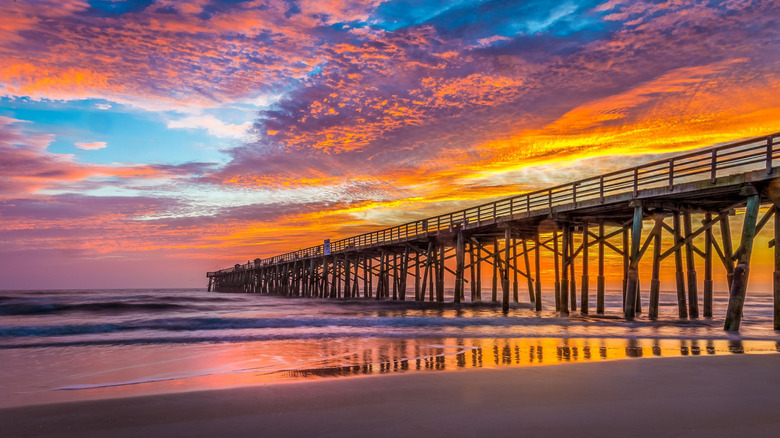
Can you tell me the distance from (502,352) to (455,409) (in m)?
4.77

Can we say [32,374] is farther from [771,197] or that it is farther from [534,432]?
[771,197]

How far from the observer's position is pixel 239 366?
817 cm

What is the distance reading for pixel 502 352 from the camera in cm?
908

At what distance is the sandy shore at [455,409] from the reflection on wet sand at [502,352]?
3.64ft

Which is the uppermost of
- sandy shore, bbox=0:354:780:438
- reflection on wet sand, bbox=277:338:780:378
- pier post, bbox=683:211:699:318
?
pier post, bbox=683:211:699:318

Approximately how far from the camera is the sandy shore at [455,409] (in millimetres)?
3971

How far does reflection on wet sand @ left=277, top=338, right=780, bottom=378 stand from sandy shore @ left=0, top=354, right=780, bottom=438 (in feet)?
3.64

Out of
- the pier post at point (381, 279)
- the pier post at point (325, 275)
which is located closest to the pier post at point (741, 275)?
the pier post at point (381, 279)

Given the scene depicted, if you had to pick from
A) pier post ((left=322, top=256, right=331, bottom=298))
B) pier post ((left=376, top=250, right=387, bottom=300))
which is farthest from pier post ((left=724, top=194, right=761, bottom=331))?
pier post ((left=322, top=256, right=331, bottom=298))

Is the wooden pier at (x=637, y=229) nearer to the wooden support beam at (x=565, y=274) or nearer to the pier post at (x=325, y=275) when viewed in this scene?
the wooden support beam at (x=565, y=274)

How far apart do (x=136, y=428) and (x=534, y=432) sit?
3298mm

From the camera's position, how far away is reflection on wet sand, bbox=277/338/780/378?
7500 millimetres

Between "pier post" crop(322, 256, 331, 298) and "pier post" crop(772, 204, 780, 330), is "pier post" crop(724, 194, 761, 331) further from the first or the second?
"pier post" crop(322, 256, 331, 298)

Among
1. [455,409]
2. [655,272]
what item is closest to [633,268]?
[655,272]
